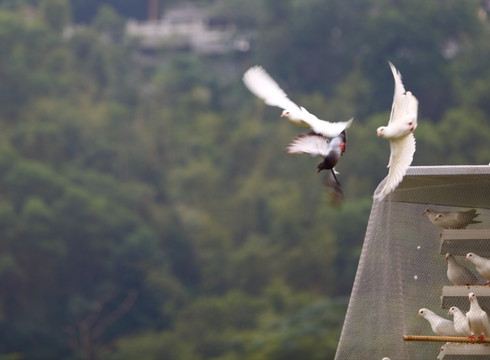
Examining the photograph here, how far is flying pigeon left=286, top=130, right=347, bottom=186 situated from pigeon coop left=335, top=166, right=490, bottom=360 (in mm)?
218

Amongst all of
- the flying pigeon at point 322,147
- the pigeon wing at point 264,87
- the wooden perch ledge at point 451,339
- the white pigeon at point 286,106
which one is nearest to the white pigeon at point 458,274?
the wooden perch ledge at point 451,339

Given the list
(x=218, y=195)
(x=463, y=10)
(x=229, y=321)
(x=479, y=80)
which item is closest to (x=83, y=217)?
(x=218, y=195)

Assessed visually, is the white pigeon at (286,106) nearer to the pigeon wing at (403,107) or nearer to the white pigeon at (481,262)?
the pigeon wing at (403,107)

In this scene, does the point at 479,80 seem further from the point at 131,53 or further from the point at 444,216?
the point at 444,216

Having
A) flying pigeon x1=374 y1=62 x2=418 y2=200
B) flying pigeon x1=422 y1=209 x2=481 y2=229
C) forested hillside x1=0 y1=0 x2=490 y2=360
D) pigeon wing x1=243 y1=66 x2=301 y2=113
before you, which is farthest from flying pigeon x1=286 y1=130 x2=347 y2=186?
forested hillside x1=0 y1=0 x2=490 y2=360

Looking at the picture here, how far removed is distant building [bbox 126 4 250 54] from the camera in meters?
53.2

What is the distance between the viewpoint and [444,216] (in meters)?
4.24

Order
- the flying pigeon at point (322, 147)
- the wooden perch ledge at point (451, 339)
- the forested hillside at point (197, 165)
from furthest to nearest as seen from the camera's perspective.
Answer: the forested hillside at point (197, 165) → the flying pigeon at point (322, 147) → the wooden perch ledge at point (451, 339)

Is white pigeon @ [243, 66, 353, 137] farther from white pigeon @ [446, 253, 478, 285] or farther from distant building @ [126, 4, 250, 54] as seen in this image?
distant building @ [126, 4, 250, 54]

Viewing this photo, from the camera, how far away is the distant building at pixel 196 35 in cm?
5316

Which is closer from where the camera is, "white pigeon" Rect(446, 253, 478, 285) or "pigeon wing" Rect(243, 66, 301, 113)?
"white pigeon" Rect(446, 253, 478, 285)

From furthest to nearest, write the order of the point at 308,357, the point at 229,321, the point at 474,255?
1. the point at 229,321
2. the point at 308,357
3. the point at 474,255

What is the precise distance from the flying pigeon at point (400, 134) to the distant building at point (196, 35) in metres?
48.4

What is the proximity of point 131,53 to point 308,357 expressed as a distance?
30572 mm
